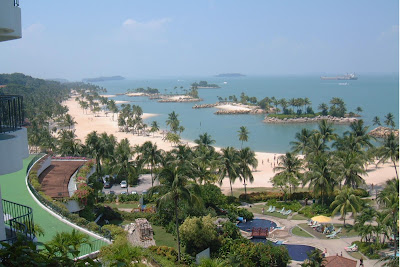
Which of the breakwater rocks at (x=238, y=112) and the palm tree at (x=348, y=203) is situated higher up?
the breakwater rocks at (x=238, y=112)

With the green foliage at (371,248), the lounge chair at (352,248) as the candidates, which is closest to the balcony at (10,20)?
the green foliage at (371,248)

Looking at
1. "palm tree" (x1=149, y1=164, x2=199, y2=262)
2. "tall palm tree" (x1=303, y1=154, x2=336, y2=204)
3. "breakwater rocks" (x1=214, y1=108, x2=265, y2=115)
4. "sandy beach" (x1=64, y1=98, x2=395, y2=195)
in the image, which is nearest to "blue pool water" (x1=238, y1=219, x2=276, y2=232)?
"tall palm tree" (x1=303, y1=154, x2=336, y2=204)

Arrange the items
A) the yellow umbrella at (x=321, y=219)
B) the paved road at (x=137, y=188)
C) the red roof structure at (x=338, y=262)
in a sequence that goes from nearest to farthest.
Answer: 1. the red roof structure at (x=338, y=262)
2. the yellow umbrella at (x=321, y=219)
3. the paved road at (x=137, y=188)

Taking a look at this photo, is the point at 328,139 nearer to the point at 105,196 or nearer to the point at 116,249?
the point at 105,196

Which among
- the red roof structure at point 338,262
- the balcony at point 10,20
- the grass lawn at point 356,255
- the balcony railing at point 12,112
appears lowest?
the grass lawn at point 356,255

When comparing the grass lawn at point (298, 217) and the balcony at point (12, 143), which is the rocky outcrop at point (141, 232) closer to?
the grass lawn at point (298, 217)

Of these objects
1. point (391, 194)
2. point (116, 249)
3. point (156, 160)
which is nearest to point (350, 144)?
→ point (391, 194)

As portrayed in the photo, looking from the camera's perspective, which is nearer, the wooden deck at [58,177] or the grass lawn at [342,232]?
the wooden deck at [58,177]
